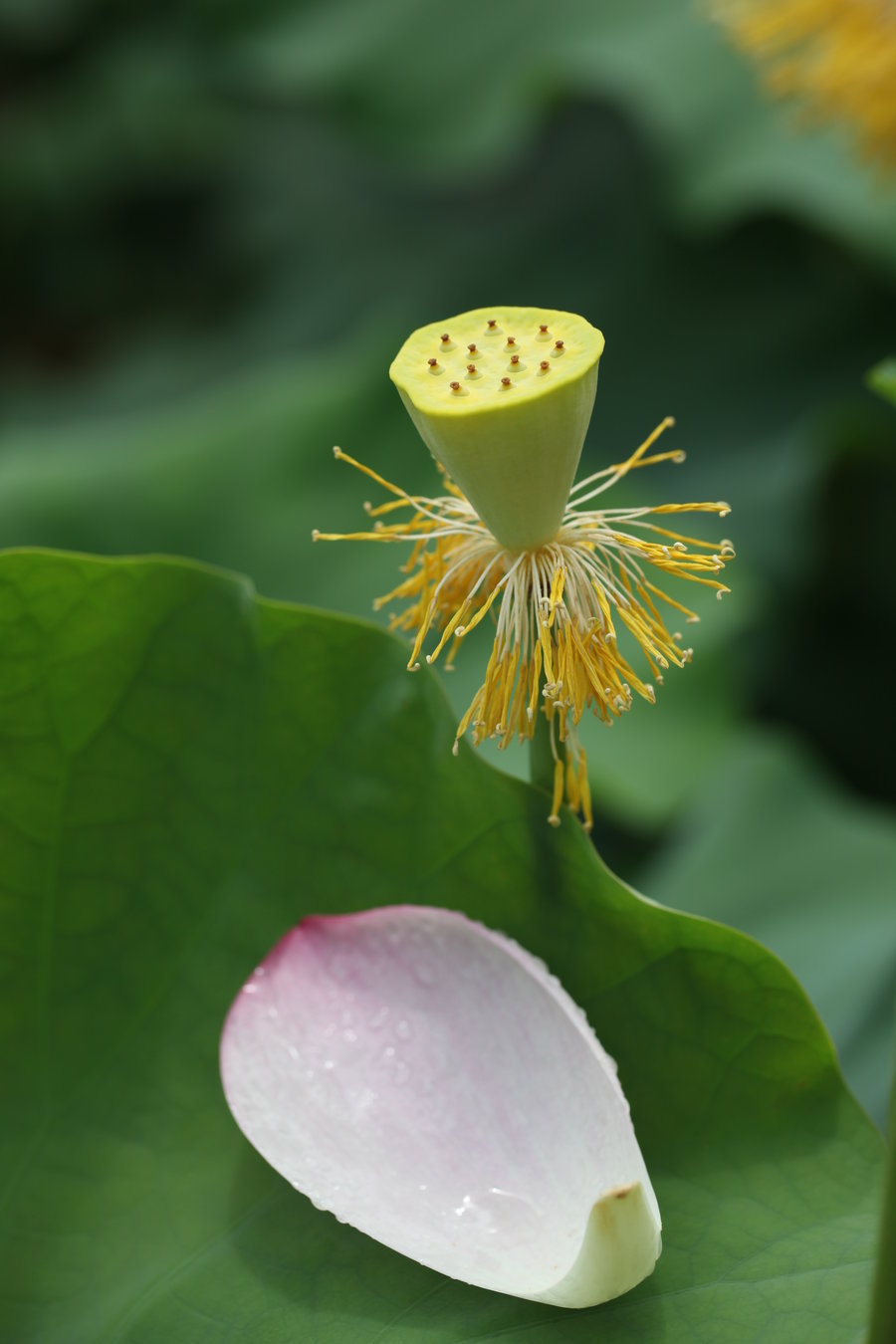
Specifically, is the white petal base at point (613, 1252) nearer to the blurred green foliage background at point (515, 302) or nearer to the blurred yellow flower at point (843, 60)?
the blurred green foliage background at point (515, 302)

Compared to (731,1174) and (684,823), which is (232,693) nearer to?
(731,1174)

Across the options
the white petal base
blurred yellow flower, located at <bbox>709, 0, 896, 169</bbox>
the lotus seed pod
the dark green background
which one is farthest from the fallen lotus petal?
blurred yellow flower, located at <bbox>709, 0, 896, 169</bbox>

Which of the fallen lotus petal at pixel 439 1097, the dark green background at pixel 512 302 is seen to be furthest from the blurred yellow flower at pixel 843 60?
the fallen lotus petal at pixel 439 1097

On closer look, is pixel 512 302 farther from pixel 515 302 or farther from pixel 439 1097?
pixel 439 1097

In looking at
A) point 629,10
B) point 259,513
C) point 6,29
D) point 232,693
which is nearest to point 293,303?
point 6,29

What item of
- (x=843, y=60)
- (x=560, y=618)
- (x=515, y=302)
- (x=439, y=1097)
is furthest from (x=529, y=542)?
(x=515, y=302)

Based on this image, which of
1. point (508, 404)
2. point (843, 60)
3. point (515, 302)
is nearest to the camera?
point (508, 404)
